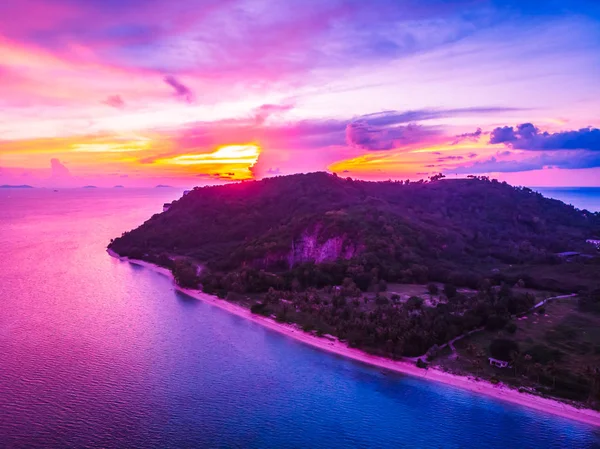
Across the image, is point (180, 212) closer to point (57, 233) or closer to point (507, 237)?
point (57, 233)

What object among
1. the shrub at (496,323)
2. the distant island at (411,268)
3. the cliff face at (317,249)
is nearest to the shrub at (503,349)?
the distant island at (411,268)

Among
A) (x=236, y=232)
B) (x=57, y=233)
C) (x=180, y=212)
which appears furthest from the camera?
(x=57, y=233)

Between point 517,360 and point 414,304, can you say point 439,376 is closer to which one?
point 517,360

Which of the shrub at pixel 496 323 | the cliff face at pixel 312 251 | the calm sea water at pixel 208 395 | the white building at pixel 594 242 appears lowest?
the calm sea water at pixel 208 395

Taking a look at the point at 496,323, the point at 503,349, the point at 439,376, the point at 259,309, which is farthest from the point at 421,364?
the point at 259,309

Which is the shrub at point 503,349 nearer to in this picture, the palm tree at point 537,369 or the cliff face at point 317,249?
the palm tree at point 537,369

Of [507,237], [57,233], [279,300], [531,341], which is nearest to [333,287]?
[279,300]
